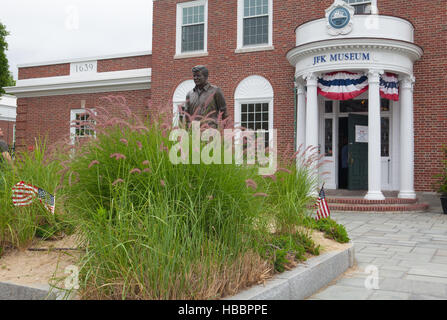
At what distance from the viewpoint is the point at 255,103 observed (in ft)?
53.8

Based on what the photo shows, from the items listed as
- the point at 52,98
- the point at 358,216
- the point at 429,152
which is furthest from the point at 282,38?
the point at 52,98

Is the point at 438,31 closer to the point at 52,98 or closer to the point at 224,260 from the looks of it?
the point at 224,260

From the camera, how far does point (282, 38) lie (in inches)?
627

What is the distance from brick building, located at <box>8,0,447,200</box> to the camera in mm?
12820

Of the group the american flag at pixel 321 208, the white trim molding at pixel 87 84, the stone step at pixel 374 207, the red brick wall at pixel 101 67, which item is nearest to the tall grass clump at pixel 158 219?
the american flag at pixel 321 208

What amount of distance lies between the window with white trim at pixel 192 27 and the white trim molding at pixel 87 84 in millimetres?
2001

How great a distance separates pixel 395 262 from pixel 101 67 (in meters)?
16.9

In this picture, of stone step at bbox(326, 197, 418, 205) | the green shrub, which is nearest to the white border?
stone step at bbox(326, 197, 418, 205)

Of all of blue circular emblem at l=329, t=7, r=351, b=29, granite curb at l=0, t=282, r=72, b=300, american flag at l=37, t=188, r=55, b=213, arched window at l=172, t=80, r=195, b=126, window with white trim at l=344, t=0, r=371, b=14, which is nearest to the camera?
granite curb at l=0, t=282, r=72, b=300

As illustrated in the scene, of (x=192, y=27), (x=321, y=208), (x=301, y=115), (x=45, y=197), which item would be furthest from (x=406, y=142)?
(x=45, y=197)

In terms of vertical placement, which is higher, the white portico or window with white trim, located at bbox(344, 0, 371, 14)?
window with white trim, located at bbox(344, 0, 371, 14)

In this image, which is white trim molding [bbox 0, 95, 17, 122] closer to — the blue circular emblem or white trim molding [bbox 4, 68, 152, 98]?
white trim molding [bbox 4, 68, 152, 98]

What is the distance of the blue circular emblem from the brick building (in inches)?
1.2
